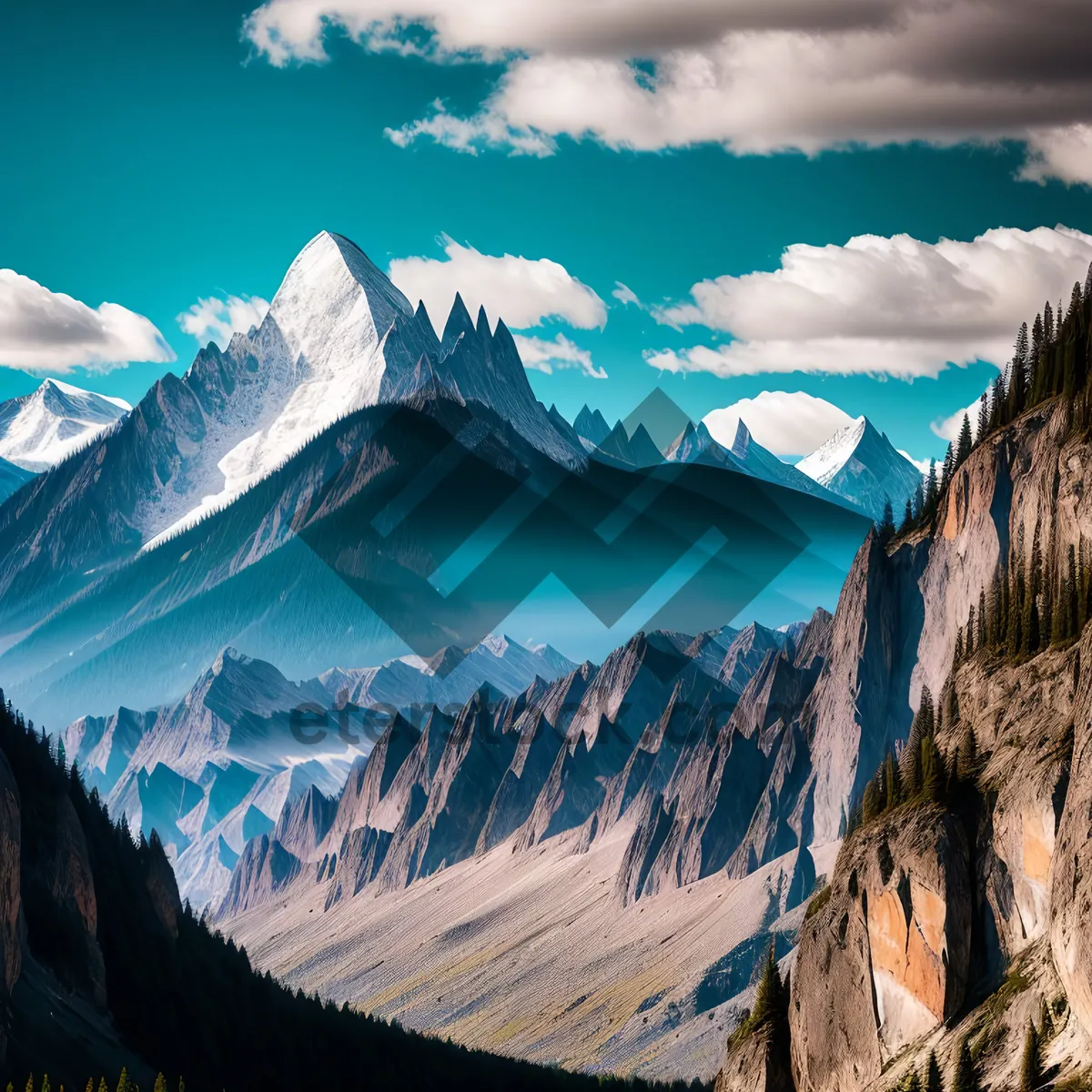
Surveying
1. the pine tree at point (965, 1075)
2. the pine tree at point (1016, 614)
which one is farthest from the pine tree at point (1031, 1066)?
the pine tree at point (1016, 614)

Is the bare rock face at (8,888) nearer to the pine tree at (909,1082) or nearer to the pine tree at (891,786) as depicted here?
the pine tree at (891,786)

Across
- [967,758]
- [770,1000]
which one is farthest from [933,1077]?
[770,1000]

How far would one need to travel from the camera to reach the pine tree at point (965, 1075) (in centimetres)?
11894

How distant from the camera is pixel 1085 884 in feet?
369

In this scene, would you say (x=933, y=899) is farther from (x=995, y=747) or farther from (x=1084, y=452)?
(x=1084, y=452)

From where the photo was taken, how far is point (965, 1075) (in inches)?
4732

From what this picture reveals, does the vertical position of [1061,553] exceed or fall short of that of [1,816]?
it exceeds it

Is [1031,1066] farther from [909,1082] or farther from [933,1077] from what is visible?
[909,1082]

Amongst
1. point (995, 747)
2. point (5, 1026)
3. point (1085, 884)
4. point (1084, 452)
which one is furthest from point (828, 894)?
point (5, 1026)

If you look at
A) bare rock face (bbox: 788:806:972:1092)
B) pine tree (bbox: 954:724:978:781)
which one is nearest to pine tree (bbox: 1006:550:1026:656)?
pine tree (bbox: 954:724:978:781)

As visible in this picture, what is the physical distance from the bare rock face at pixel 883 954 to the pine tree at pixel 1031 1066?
1782 centimetres

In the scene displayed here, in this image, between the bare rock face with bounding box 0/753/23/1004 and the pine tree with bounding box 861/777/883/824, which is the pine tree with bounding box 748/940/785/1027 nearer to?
the pine tree with bounding box 861/777/883/824

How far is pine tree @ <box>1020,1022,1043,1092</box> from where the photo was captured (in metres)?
111

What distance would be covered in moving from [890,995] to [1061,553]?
186ft
